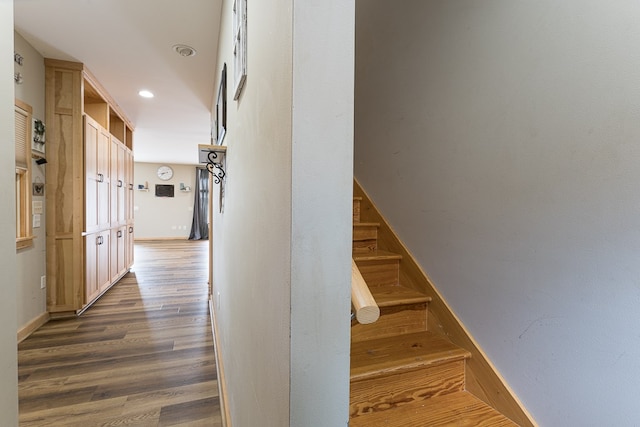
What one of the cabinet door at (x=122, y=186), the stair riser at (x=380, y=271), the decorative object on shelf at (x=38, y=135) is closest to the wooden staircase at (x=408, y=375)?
the stair riser at (x=380, y=271)

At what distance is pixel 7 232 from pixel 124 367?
1389 millimetres

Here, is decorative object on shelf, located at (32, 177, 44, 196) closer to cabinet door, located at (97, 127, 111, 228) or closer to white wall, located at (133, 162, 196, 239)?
cabinet door, located at (97, 127, 111, 228)

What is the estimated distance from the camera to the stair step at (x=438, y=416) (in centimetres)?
113

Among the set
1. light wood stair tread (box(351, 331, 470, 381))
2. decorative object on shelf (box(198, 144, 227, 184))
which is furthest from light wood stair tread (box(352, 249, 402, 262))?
decorative object on shelf (box(198, 144, 227, 184))

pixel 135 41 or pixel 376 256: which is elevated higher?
pixel 135 41

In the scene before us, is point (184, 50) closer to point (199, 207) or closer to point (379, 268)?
point (379, 268)

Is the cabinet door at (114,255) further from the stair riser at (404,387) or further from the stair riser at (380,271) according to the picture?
the stair riser at (404,387)

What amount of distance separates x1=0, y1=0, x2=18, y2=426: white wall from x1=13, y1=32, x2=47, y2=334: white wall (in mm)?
1689

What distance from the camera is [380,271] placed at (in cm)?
176

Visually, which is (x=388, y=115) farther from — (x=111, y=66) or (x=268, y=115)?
(x=111, y=66)

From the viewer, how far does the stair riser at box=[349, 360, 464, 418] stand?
1179 millimetres

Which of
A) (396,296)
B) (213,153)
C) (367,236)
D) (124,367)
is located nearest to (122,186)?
(124,367)

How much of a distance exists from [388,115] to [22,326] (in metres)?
3.37

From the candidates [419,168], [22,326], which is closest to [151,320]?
[22,326]
